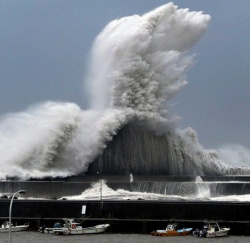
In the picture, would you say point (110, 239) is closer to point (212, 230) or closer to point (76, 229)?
point (76, 229)

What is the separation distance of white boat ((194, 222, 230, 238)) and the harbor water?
13.6 inches

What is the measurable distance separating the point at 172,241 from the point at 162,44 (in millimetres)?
21632

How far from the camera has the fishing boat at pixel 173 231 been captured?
35.8 m

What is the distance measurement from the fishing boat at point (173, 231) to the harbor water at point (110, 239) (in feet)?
1.28

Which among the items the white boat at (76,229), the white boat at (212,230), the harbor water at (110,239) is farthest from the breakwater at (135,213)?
the harbor water at (110,239)

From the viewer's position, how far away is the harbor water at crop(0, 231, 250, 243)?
34.0 metres

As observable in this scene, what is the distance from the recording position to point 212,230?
115ft

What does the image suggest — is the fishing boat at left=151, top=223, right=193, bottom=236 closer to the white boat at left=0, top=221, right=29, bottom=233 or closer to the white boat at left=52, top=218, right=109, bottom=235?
the white boat at left=52, top=218, right=109, bottom=235

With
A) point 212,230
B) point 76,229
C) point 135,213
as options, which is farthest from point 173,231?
point 76,229

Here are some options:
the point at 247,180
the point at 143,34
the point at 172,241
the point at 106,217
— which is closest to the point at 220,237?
the point at 172,241

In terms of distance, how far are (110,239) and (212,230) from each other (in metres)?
4.99

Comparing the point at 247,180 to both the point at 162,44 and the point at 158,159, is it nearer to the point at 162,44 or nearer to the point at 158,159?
the point at 158,159

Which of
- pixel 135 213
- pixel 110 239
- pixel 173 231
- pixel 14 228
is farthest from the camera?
pixel 14 228

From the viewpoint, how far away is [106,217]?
38.3 metres
